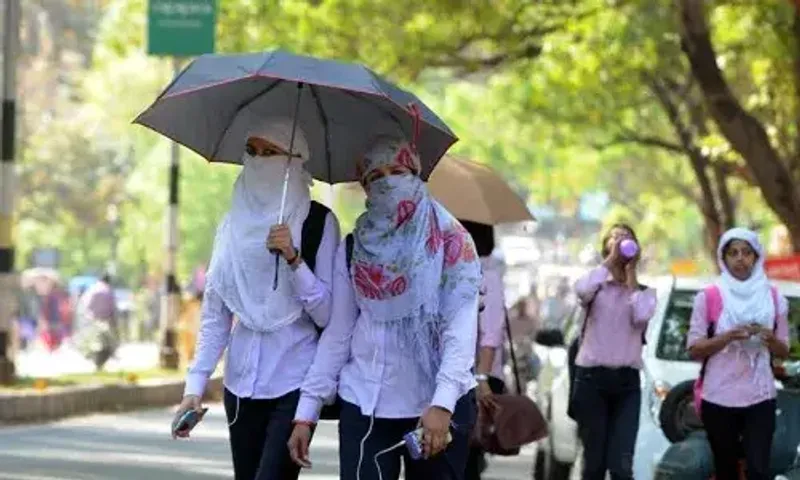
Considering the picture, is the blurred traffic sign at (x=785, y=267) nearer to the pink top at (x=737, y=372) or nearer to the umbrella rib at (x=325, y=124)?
the pink top at (x=737, y=372)

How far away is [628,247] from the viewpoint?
13414 mm

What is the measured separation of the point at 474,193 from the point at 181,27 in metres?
17.4

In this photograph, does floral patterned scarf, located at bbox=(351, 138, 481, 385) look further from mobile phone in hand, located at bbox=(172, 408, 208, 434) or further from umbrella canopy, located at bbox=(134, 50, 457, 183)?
mobile phone in hand, located at bbox=(172, 408, 208, 434)

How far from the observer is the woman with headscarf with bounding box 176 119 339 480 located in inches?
320

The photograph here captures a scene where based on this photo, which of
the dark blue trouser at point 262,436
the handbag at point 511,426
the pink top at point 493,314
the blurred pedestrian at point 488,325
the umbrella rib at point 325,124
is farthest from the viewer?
the pink top at point 493,314

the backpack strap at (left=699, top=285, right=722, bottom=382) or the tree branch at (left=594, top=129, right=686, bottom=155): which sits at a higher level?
the tree branch at (left=594, top=129, right=686, bottom=155)

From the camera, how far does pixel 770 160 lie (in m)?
27.6

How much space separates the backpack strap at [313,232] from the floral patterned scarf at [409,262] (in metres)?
0.29

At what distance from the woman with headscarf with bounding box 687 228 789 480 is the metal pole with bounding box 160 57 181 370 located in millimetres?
19019

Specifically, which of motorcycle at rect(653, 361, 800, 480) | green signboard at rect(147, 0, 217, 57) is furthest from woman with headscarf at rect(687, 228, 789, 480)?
green signboard at rect(147, 0, 217, 57)

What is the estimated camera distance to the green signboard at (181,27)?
96.0 ft

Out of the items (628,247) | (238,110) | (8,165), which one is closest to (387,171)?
(238,110)

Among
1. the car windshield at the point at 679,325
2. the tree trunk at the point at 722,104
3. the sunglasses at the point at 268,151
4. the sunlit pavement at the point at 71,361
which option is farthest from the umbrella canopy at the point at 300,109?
the sunlit pavement at the point at 71,361

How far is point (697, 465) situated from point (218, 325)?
4.84m
